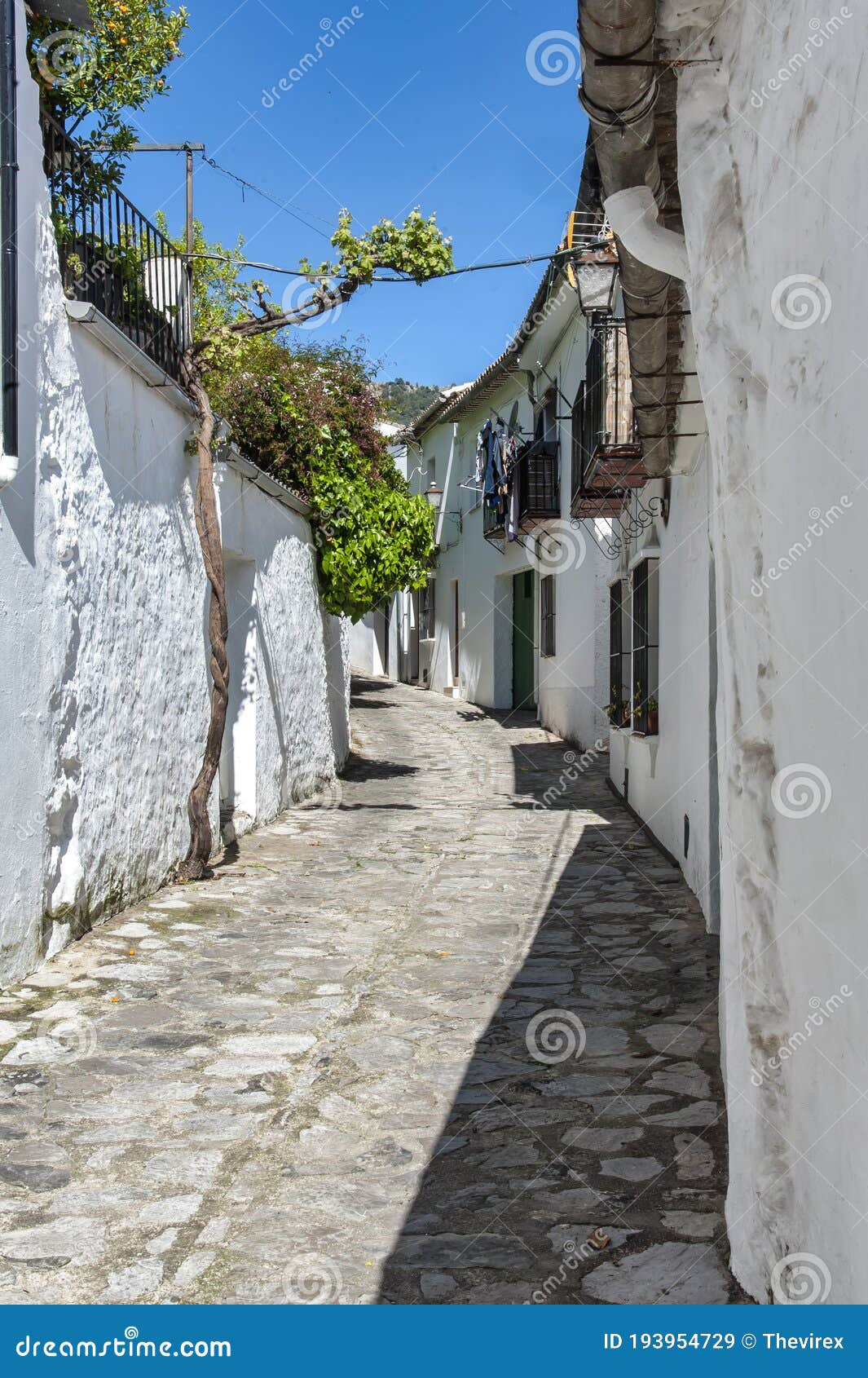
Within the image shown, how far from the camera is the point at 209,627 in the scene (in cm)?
841

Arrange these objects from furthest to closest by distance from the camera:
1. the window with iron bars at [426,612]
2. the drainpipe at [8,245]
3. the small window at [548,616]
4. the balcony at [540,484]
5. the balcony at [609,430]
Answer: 1. the window with iron bars at [426,612]
2. the small window at [548,616]
3. the balcony at [540,484]
4. the balcony at [609,430]
5. the drainpipe at [8,245]

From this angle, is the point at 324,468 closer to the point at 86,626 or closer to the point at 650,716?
the point at 650,716

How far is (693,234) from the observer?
119 inches

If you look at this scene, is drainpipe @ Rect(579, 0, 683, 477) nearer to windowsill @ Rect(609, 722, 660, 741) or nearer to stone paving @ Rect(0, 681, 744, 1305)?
stone paving @ Rect(0, 681, 744, 1305)

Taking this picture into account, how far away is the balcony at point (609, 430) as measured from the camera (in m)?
8.66

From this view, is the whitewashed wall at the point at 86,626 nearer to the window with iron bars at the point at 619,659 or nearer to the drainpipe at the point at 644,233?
the drainpipe at the point at 644,233

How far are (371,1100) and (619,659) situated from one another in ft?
25.6

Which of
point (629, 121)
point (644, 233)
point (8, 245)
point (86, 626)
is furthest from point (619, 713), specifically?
point (629, 121)

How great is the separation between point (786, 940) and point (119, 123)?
23.7 feet

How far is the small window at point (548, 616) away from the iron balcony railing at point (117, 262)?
980cm

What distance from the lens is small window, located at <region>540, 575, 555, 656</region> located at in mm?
17594

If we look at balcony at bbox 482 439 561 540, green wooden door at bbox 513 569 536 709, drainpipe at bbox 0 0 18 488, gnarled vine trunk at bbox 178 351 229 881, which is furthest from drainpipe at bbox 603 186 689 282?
green wooden door at bbox 513 569 536 709

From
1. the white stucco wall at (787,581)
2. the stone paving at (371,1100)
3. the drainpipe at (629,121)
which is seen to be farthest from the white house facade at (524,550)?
A: the white stucco wall at (787,581)

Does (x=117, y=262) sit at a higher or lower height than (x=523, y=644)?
higher
